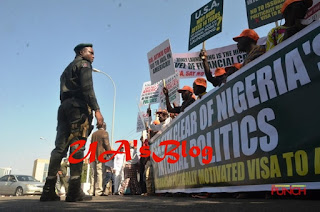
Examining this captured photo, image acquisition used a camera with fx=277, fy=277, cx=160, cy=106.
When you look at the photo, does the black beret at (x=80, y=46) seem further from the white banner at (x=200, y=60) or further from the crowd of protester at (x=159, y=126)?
the white banner at (x=200, y=60)

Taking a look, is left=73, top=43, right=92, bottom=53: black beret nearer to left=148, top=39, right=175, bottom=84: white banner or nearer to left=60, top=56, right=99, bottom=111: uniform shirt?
left=60, top=56, right=99, bottom=111: uniform shirt

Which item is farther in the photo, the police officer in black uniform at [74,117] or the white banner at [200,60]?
the white banner at [200,60]

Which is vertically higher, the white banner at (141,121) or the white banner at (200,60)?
the white banner at (200,60)

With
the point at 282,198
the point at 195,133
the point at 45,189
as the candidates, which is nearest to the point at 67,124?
the point at 45,189

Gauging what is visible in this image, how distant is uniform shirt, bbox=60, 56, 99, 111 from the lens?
11.8 feet

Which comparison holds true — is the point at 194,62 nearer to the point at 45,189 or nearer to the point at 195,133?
the point at 195,133

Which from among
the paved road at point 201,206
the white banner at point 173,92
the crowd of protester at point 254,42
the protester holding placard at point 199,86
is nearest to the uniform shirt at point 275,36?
the crowd of protester at point 254,42

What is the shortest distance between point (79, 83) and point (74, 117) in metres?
0.49

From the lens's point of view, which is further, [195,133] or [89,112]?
[195,133]

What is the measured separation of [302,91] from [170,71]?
4.79 metres

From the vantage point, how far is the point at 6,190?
18.2 metres

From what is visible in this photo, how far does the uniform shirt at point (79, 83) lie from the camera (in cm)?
358

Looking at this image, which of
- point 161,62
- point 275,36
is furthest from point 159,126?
point 275,36

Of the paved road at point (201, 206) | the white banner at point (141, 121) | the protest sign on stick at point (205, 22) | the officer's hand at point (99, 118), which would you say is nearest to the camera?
the paved road at point (201, 206)
